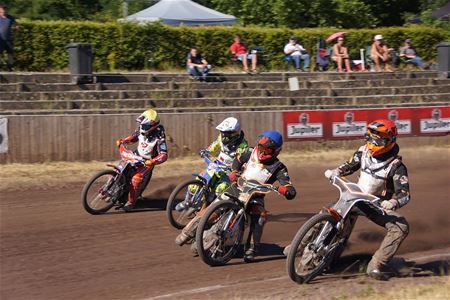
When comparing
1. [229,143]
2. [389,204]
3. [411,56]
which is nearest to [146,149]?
[229,143]

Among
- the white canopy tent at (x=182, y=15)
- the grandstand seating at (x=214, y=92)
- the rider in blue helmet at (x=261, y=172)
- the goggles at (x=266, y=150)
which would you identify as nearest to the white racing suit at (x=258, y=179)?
the rider in blue helmet at (x=261, y=172)

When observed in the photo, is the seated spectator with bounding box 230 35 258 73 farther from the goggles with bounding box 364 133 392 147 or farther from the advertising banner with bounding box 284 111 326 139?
the goggles with bounding box 364 133 392 147

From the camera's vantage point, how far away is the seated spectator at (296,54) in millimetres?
24766

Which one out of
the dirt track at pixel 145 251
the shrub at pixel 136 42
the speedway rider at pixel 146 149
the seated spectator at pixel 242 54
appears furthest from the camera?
the seated spectator at pixel 242 54

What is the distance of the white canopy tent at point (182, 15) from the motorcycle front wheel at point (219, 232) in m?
22.3

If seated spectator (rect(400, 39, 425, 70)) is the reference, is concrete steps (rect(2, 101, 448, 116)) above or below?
below

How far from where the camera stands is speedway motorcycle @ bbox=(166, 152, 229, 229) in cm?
1062

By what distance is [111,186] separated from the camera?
473 inches

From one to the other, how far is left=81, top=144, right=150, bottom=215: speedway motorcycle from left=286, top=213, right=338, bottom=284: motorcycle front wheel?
4200 mm

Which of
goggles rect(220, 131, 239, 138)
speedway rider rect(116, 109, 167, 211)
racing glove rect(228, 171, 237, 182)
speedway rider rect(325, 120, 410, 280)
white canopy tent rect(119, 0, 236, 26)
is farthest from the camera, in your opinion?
white canopy tent rect(119, 0, 236, 26)

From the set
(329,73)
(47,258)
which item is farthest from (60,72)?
(47,258)

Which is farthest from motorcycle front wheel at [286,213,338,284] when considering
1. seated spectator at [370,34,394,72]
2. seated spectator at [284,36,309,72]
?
seated spectator at [370,34,394,72]

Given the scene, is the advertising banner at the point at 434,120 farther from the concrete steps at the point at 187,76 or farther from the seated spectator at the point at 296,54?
the seated spectator at the point at 296,54

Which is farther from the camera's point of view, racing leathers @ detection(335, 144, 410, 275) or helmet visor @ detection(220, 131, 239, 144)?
helmet visor @ detection(220, 131, 239, 144)
